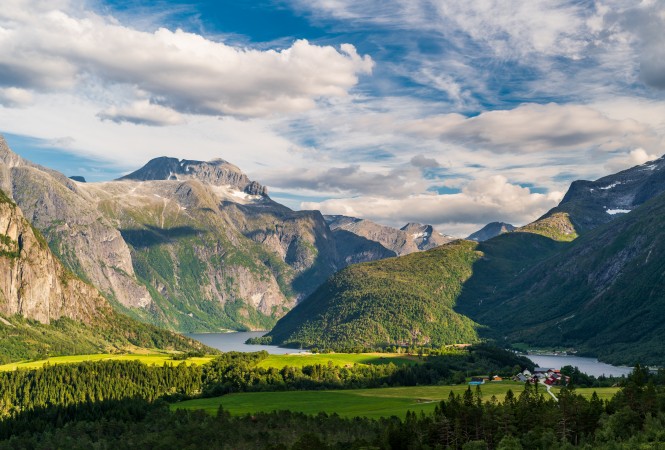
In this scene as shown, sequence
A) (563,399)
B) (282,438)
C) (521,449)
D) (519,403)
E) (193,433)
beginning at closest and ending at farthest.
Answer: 1. (521,449)
2. (563,399)
3. (519,403)
4. (282,438)
5. (193,433)

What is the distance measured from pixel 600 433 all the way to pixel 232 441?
9572cm

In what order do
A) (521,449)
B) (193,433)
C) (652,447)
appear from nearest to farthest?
1. (652,447)
2. (521,449)
3. (193,433)

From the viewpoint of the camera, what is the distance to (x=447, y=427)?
152 meters

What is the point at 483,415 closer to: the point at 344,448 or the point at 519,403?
the point at 519,403

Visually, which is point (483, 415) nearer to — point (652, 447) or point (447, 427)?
point (447, 427)

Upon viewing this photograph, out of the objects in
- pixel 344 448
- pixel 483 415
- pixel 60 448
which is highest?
pixel 483 415

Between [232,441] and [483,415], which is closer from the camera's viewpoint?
[483,415]

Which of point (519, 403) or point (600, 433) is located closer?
point (600, 433)

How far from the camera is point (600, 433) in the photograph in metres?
135

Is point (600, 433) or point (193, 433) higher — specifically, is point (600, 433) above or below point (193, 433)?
above

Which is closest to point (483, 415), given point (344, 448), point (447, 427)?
point (447, 427)

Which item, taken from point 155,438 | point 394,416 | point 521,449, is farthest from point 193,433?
point 521,449

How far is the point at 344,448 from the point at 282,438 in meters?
34.5

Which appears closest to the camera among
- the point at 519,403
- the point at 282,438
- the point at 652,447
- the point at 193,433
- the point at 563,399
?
the point at 652,447
